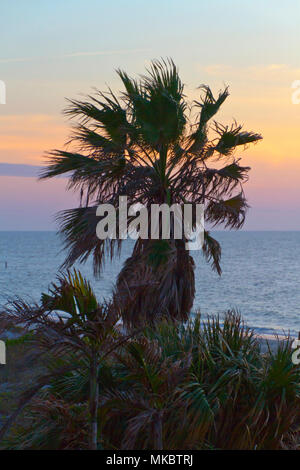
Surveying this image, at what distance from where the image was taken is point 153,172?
12.1m

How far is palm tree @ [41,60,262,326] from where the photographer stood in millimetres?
11562

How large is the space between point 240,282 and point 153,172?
59583mm

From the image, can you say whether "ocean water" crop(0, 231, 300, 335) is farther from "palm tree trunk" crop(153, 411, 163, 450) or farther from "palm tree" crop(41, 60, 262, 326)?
"palm tree trunk" crop(153, 411, 163, 450)

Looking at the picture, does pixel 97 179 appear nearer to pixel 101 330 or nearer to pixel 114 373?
pixel 114 373

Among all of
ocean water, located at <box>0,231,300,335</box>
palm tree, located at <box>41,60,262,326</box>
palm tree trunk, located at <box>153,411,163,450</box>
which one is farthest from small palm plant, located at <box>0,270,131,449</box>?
ocean water, located at <box>0,231,300,335</box>

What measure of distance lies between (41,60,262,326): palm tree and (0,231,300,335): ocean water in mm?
8773

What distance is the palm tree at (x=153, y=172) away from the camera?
11562mm

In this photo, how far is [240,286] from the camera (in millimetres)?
65562

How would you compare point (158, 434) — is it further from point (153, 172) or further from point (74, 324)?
point (153, 172)

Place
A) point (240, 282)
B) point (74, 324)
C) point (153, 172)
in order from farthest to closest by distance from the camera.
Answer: point (240, 282) < point (153, 172) < point (74, 324)

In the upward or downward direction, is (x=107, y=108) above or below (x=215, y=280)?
above

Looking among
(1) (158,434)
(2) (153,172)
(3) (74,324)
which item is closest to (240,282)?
(2) (153,172)

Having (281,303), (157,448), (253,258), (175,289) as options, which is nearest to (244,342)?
(157,448)

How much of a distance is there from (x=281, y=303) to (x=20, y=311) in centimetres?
4724
